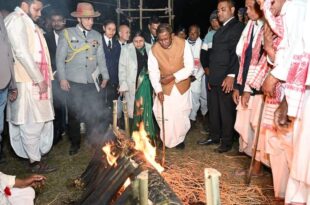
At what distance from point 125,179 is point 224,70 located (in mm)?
3185

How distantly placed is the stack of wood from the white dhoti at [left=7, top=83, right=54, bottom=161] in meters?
1.12

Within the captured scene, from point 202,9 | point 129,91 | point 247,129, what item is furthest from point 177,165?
point 202,9

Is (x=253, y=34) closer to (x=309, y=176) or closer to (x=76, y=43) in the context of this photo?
(x=309, y=176)

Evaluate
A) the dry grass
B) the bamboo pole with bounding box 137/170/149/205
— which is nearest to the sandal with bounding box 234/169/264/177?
the dry grass

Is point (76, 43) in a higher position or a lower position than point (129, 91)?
higher

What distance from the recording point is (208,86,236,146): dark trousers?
573 centimetres

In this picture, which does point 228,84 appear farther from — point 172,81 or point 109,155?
point 109,155

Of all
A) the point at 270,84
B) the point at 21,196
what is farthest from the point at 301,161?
the point at 21,196

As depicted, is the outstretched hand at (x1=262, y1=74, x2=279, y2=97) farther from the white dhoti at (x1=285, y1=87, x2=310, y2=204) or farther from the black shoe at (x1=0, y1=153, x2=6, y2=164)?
the black shoe at (x1=0, y1=153, x2=6, y2=164)

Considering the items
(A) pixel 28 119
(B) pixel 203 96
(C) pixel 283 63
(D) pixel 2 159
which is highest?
(C) pixel 283 63

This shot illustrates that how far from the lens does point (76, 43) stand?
576 cm

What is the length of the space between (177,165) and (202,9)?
1060 centimetres

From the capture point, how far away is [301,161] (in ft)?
10.1

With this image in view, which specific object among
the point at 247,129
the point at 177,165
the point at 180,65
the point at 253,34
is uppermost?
the point at 253,34
